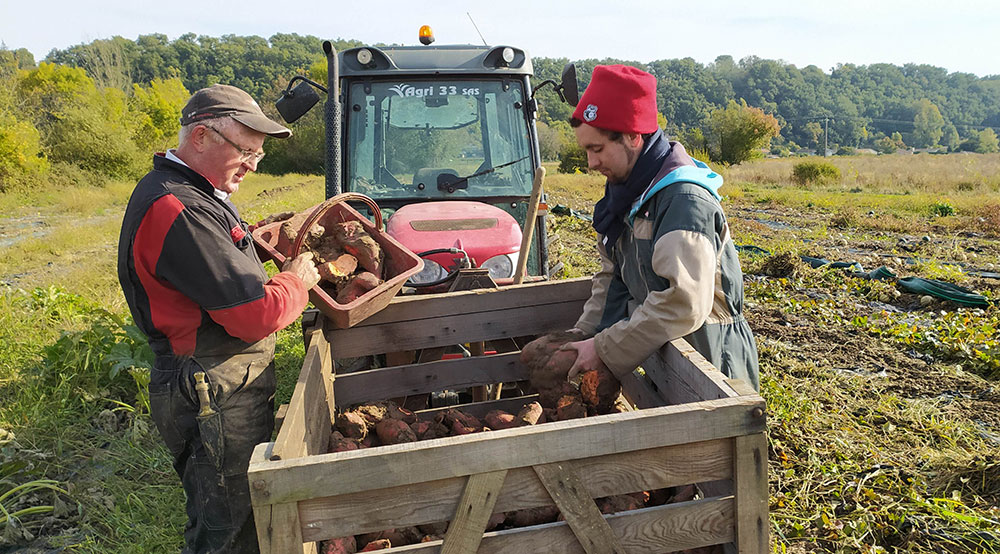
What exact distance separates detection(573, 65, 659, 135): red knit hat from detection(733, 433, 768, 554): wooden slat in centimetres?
117

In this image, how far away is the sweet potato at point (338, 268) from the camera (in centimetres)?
268

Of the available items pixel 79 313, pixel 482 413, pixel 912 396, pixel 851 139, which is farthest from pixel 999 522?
pixel 851 139

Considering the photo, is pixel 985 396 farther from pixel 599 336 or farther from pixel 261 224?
pixel 261 224

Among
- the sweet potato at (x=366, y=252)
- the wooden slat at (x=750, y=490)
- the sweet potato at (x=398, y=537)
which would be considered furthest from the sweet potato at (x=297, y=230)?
the wooden slat at (x=750, y=490)

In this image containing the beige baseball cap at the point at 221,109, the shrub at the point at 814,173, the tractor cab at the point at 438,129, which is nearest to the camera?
the beige baseball cap at the point at 221,109

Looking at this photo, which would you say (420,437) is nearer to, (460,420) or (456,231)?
(460,420)

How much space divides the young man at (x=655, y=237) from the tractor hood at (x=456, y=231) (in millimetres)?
1298

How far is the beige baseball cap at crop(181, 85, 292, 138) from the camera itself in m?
2.09

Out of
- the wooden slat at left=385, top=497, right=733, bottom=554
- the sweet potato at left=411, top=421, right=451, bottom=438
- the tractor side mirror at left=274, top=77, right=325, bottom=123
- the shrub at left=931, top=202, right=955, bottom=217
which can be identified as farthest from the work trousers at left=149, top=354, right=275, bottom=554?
the shrub at left=931, top=202, right=955, bottom=217

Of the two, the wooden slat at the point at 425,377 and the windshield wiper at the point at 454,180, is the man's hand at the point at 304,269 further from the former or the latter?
the windshield wiper at the point at 454,180

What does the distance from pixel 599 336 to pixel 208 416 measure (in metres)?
1.39

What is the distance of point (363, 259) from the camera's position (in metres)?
2.88

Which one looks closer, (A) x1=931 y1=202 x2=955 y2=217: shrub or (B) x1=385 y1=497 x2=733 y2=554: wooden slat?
(B) x1=385 y1=497 x2=733 y2=554: wooden slat

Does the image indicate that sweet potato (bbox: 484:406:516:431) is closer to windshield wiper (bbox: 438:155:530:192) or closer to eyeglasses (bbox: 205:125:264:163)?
eyeglasses (bbox: 205:125:264:163)
